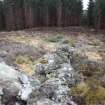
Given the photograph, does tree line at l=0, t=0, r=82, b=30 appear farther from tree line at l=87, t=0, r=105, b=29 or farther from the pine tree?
tree line at l=87, t=0, r=105, b=29

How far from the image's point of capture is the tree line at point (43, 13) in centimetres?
2853

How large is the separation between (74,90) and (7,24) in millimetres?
21305

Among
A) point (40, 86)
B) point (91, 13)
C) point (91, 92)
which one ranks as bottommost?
point (91, 92)

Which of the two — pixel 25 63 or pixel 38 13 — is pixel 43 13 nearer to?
pixel 38 13

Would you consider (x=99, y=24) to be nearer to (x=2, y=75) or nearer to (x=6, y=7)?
(x=6, y=7)

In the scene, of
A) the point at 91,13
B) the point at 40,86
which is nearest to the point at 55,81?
the point at 40,86

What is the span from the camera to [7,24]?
93.5 feet

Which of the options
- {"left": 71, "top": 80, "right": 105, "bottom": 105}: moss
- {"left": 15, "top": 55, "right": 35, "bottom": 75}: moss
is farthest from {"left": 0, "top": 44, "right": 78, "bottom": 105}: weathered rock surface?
{"left": 15, "top": 55, "right": 35, "bottom": 75}: moss

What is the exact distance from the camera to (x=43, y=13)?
30.0m

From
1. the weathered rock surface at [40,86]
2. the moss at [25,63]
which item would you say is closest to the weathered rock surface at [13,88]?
the weathered rock surface at [40,86]

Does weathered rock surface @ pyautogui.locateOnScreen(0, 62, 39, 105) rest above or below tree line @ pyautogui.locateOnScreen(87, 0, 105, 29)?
below

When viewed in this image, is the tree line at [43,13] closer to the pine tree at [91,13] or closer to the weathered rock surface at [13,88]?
the pine tree at [91,13]

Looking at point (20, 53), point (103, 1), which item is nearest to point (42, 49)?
point (20, 53)

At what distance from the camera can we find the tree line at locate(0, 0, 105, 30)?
2853cm
